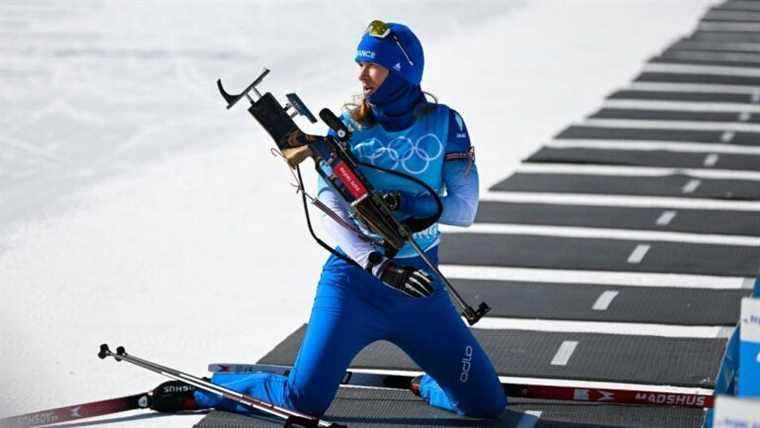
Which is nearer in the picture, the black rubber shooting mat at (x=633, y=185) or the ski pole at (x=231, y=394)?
the ski pole at (x=231, y=394)

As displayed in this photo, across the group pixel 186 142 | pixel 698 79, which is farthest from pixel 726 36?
pixel 186 142

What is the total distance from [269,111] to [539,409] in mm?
1758

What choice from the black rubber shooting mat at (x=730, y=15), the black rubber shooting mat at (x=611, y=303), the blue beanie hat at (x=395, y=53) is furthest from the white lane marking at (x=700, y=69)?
the blue beanie hat at (x=395, y=53)

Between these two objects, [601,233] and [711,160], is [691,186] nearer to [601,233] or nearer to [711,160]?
[711,160]

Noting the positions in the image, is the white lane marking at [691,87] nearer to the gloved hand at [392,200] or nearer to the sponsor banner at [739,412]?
the gloved hand at [392,200]

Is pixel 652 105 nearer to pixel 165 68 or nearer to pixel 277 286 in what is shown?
pixel 165 68

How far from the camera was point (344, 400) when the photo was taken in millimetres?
6934

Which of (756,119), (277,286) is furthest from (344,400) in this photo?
(756,119)

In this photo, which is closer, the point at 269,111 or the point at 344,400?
the point at 269,111

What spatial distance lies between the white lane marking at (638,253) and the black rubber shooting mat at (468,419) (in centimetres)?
322

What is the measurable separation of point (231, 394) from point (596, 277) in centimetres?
370

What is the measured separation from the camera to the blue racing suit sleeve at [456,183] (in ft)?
21.2

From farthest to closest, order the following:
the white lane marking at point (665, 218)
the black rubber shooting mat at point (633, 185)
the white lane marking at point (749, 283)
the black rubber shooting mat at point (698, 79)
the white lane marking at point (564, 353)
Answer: the black rubber shooting mat at point (698, 79) < the black rubber shooting mat at point (633, 185) < the white lane marking at point (665, 218) < the white lane marking at point (749, 283) < the white lane marking at point (564, 353)

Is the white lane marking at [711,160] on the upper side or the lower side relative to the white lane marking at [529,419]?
upper
